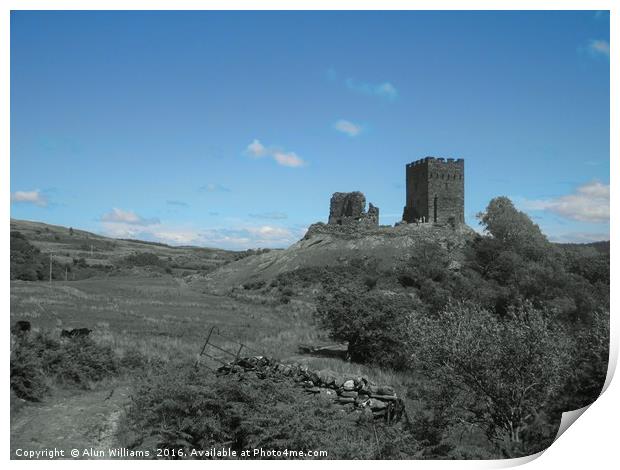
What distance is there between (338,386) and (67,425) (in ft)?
18.8

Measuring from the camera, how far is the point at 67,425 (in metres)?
8.79

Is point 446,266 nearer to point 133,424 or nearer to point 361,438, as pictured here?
point 361,438

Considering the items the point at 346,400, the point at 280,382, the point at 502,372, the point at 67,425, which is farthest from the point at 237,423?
the point at 502,372

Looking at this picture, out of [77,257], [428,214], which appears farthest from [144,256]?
[428,214]

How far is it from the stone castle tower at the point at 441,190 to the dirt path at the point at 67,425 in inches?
1313

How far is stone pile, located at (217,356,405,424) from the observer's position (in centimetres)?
1126

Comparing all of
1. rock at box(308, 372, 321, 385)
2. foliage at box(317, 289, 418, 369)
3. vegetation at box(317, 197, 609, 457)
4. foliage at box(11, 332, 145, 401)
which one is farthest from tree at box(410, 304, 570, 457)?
foliage at box(11, 332, 145, 401)

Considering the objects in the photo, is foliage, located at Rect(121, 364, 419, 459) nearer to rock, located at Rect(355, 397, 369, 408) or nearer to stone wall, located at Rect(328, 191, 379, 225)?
rock, located at Rect(355, 397, 369, 408)

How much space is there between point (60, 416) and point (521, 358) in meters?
8.14

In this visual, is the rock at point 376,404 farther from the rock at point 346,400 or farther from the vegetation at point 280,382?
the vegetation at point 280,382

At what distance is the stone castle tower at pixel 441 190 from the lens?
40375 mm

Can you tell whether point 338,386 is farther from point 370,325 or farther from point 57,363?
point 57,363

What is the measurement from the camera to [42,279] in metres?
11.0

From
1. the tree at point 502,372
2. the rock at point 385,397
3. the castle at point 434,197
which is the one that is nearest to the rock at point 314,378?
the rock at point 385,397
